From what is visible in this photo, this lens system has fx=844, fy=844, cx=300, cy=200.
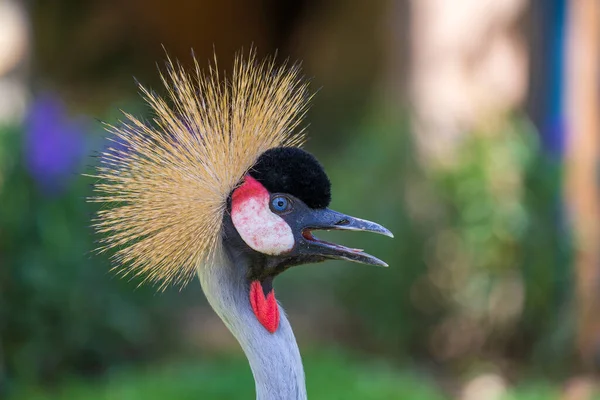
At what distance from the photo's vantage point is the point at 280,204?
4.94ft

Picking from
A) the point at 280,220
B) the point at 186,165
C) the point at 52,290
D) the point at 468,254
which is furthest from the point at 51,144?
the point at 280,220

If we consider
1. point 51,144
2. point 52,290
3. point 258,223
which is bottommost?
point 52,290

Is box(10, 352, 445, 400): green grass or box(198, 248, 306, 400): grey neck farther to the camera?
box(10, 352, 445, 400): green grass

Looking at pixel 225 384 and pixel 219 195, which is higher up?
pixel 219 195

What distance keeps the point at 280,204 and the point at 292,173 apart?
6cm

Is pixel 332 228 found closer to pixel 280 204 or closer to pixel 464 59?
pixel 280 204

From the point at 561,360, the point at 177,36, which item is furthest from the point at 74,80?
the point at 561,360

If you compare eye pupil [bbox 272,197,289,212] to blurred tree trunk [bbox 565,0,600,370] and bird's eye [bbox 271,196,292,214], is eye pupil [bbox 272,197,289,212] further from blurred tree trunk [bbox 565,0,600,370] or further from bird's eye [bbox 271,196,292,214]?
blurred tree trunk [bbox 565,0,600,370]

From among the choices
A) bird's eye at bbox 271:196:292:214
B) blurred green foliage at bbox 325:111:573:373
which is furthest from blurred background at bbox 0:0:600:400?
bird's eye at bbox 271:196:292:214

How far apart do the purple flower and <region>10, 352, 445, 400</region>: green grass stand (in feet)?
2.82

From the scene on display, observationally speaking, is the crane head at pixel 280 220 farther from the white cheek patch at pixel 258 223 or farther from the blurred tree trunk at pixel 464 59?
the blurred tree trunk at pixel 464 59

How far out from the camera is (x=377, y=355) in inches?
162

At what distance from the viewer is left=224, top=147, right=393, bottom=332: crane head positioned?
4.89 feet

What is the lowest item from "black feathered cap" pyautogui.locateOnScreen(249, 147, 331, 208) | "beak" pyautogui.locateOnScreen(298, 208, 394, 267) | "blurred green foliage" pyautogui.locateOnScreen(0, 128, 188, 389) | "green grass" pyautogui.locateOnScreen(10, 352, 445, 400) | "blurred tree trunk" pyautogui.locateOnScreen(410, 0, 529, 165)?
"green grass" pyautogui.locateOnScreen(10, 352, 445, 400)
